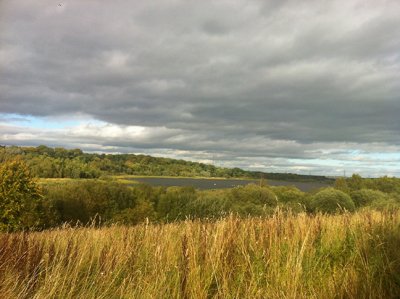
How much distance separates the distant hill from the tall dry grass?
12881cm

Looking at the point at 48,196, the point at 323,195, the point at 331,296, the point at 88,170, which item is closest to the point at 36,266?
the point at 331,296

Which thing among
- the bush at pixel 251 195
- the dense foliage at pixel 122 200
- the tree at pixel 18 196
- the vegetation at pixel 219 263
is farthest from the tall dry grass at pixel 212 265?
the bush at pixel 251 195

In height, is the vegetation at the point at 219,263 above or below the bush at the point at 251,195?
above

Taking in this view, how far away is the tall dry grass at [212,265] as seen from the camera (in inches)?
149

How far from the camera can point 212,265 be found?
4.21 meters

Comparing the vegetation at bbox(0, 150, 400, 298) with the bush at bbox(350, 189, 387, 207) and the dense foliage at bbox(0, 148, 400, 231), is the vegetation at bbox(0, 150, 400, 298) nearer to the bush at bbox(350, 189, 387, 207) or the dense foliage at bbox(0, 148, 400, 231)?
the dense foliage at bbox(0, 148, 400, 231)

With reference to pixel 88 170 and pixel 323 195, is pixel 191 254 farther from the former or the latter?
pixel 88 170

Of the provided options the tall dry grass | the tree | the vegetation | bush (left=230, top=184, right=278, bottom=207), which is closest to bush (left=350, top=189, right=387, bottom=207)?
bush (left=230, top=184, right=278, bottom=207)

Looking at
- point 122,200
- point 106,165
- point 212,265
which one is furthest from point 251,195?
point 106,165

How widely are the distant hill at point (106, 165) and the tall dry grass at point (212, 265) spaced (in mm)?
128815

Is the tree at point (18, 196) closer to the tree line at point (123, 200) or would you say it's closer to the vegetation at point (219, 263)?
the tree line at point (123, 200)

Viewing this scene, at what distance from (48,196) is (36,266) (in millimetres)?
50926

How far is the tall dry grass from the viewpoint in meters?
3.79

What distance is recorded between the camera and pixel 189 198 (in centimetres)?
6006
